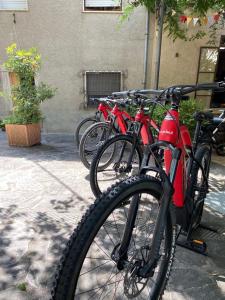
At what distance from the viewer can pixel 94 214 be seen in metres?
1.13

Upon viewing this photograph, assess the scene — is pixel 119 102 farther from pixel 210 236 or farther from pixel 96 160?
pixel 210 236

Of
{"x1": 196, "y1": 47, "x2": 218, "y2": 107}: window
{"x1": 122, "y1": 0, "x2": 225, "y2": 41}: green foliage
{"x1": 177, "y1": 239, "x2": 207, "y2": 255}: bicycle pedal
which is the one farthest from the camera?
{"x1": 196, "y1": 47, "x2": 218, "y2": 107}: window

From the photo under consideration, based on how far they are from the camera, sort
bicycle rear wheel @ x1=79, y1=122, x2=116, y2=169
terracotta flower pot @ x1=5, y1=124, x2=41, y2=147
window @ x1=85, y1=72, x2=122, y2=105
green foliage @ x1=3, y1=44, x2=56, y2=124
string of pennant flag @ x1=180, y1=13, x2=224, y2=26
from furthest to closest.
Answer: window @ x1=85, y1=72, x2=122, y2=105 < string of pennant flag @ x1=180, y1=13, x2=224, y2=26 < terracotta flower pot @ x1=5, y1=124, x2=41, y2=147 < green foliage @ x1=3, y1=44, x2=56, y2=124 < bicycle rear wheel @ x1=79, y1=122, x2=116, y2=169

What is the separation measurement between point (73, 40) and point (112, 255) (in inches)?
269

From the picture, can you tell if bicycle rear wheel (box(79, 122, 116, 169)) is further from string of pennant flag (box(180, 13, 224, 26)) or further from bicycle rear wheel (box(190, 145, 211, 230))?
string of pennant flag (box(180, 13, 224, 26))

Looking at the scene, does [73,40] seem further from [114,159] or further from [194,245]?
[194,245]

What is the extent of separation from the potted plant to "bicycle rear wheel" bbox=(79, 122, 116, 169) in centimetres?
203

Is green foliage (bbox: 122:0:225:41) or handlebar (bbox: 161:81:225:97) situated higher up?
green foliage (bbox: 122:0:225:41)

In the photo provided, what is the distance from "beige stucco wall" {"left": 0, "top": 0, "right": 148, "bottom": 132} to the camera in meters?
6.89

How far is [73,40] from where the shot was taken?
7074 mm

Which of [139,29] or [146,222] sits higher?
[139,29]

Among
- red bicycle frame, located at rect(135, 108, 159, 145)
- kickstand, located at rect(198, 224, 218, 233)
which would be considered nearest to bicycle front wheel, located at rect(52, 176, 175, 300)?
kickstand, located at rect(198, 224, 218, 233)

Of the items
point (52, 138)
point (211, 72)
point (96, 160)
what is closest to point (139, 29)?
point (211, 72)

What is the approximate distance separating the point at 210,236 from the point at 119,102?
206cm
